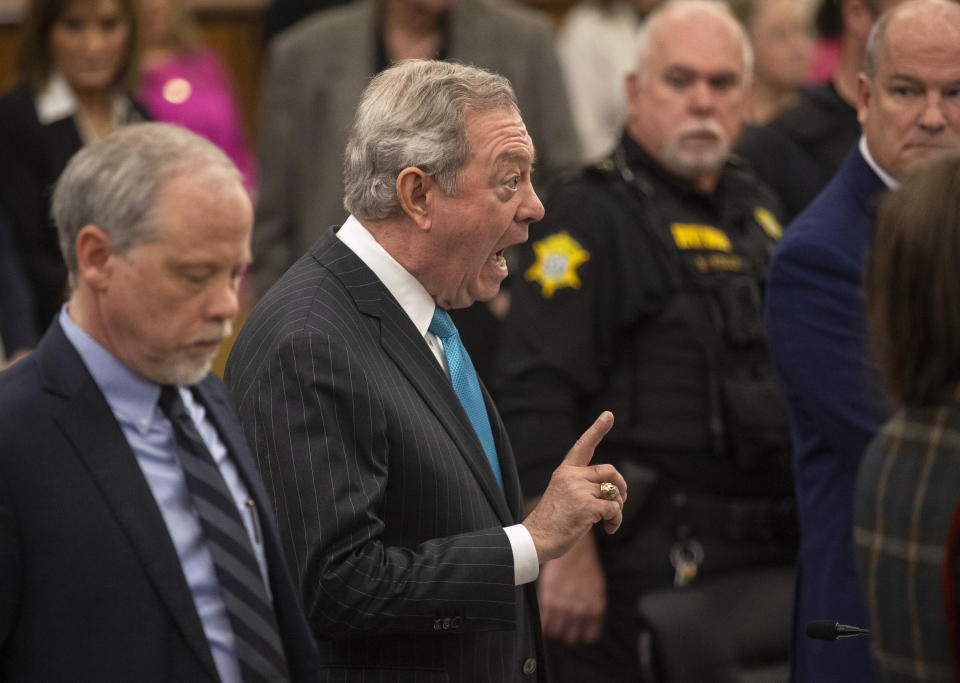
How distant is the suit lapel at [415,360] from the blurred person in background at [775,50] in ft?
13.9

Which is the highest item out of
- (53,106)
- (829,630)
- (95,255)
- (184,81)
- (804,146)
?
(95,255)

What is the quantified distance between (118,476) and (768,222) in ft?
7.57

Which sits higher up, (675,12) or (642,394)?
(675,12)

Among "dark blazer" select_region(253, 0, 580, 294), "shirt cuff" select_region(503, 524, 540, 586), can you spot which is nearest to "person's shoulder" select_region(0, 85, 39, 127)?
"dark blazer" select_region(253, 0, 580, 294)

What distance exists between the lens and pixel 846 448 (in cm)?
274

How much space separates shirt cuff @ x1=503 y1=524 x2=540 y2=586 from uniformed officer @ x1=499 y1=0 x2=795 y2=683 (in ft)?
4.22

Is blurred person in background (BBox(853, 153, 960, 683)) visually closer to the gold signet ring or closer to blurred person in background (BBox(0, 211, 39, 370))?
the gold signet ring

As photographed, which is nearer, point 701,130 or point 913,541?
point 913,541

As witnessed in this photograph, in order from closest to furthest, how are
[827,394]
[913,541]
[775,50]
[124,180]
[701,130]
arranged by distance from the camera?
[913,541]
[124,180]
[827,394]
[701,130]
[775,50]

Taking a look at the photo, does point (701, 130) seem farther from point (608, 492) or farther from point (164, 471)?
point (164, 471)

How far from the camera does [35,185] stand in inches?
172

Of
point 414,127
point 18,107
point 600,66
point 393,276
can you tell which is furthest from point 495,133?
point 600,66

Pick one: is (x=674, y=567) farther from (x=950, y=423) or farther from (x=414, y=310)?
(x=950, y=423)

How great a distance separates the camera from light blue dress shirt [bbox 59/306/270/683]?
85.3 inches
